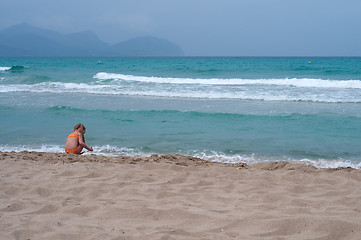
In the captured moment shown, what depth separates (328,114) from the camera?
11344 millimetres

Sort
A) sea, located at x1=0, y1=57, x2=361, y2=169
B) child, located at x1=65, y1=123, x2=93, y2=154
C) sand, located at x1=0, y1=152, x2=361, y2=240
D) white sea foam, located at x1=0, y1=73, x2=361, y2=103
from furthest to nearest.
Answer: white sea foam, located at x1=0, y1=73, x2=361, y2=103 < sea, located at x1=0, y1=57, x2=361, y2=169 < child, located at x1=65, y1=123, x2=93, y2=154 < sand, located at x1=0, y1=152, x2=361, y2=240

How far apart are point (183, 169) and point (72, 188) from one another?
5.95 feet

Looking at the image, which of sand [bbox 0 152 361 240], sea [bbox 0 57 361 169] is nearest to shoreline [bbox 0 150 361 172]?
sand [bbox 0 152 361 240]

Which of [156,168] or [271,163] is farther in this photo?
[271,163]

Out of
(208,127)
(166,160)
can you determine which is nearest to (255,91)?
(208,127)

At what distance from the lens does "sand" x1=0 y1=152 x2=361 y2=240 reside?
318cm

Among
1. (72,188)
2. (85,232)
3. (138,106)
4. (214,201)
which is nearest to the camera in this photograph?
(85,232)

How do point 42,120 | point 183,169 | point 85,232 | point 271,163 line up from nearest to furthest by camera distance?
point 85,232 → point 183,169 → point 271,163 → point 42,120

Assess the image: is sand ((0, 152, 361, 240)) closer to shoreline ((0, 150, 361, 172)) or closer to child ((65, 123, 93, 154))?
shoreline ((0, 150, 361, 172))

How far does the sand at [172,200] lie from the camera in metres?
3.18

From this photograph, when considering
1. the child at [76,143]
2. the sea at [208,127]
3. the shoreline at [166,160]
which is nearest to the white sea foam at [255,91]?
the sea at [208,127]

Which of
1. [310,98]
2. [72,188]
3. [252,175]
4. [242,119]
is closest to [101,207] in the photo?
[72,188]

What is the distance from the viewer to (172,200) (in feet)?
13.4

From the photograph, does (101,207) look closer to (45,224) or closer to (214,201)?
(45,224)
